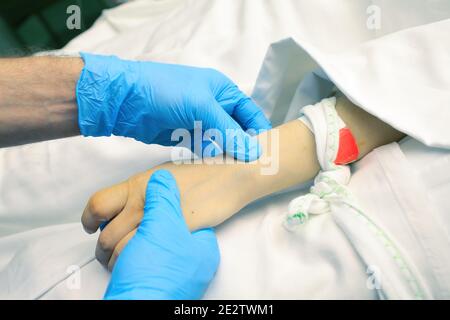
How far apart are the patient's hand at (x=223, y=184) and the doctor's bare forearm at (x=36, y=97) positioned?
0.74ft

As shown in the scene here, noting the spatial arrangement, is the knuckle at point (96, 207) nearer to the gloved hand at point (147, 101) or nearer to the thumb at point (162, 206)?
the thumb at point (162, 206)

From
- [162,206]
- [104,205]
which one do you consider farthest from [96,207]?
[162,206]

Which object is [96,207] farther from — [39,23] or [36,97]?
[39,23]

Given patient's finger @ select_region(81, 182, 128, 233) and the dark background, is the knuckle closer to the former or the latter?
patient's finger @ select_region(81, 182, 128, 233)

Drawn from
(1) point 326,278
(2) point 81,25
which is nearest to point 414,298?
(1) point 326,278

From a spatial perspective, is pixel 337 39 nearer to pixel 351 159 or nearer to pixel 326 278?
pixel 351 159

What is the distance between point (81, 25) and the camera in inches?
63.7

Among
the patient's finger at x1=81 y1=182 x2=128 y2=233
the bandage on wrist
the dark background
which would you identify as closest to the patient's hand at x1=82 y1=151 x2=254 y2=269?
the patient's finger at x1=81 y1=182 x2=128 y2=233

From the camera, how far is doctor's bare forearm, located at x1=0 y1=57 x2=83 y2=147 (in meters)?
0.85

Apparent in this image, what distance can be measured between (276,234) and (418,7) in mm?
616

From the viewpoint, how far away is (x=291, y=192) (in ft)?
2.69

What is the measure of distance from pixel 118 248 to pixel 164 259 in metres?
0.09

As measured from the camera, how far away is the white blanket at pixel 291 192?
0.65 metres

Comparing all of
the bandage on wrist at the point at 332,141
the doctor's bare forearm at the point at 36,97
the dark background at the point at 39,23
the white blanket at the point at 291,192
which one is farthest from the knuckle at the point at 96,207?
the dark background at the point at 39,23
